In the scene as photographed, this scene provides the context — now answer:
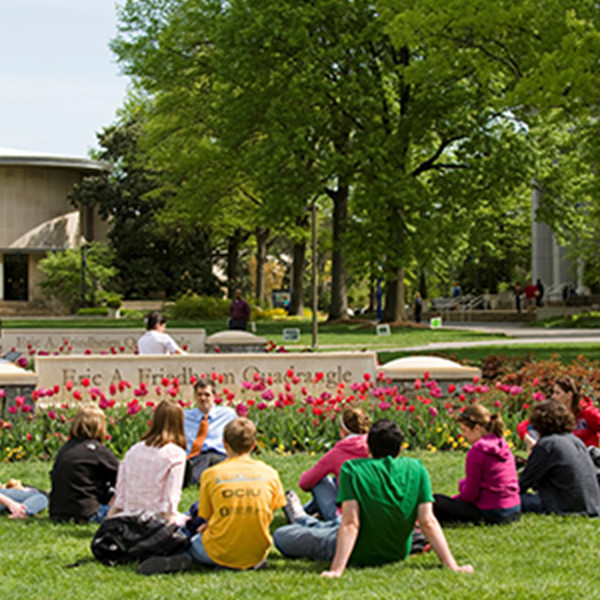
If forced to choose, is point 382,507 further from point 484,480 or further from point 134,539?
point 134,539

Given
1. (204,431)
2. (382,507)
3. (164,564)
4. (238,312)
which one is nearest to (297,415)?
(204,431)

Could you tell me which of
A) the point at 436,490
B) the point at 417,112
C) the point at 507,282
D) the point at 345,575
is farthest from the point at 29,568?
the point at 507,282

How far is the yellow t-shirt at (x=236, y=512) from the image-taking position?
591 cm

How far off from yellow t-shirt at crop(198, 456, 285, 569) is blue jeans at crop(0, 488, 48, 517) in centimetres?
206

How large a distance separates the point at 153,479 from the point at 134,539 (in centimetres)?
56

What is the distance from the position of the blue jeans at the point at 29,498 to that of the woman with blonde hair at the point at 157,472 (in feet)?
3.57

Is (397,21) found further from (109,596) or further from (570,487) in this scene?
(109,596)

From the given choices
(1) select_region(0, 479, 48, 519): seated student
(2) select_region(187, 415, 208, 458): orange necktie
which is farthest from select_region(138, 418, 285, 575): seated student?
(2) select_region(187, 415, 208, 458): orange necktie

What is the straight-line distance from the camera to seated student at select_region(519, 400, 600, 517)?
23.1 feet

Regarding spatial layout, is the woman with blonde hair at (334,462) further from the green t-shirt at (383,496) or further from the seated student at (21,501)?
the seated student at (21,501)

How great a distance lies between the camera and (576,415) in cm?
826

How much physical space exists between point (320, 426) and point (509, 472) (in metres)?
3.62

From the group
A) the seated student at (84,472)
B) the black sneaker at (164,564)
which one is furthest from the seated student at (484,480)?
the seated student at (84,472)

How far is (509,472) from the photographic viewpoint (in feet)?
22.9
